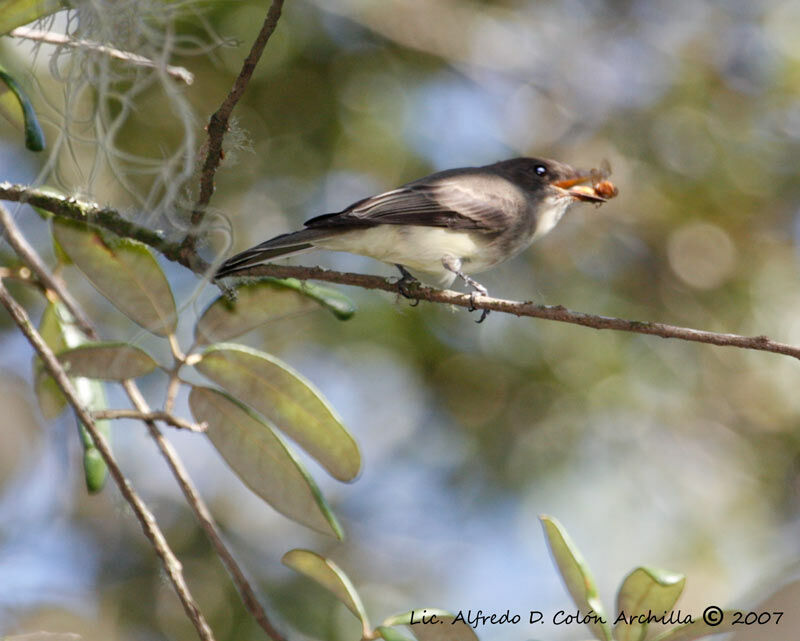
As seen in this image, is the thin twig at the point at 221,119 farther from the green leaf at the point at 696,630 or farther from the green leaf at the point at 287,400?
the green leaf at the point at 696,630

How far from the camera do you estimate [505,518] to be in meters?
4.15

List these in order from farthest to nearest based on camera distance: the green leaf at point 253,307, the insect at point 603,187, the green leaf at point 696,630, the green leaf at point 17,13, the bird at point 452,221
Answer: the insect at point 603,187, the bird at point 452,221, the green leaf at point 253,307, the green leaf at point 17,13, the green leaf at point 696,630

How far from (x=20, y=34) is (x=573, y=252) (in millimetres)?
2806

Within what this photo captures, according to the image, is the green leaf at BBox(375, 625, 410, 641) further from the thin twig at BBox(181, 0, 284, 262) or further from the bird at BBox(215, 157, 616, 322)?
the bird at BBox(215, 157, 616, 322)

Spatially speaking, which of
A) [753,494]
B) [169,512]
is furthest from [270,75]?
[753,494]

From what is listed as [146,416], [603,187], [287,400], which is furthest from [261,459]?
[603,187]

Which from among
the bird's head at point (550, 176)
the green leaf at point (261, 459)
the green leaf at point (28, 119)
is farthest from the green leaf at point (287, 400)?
the bird's head at point (550, 176)

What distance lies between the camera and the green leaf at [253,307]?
6.80 ft

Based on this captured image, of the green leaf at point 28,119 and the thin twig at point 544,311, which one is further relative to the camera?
the green leaf at point 28,119

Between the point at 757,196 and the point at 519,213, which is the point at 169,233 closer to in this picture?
the point at 519,213

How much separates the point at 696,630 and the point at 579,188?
85.2 inches

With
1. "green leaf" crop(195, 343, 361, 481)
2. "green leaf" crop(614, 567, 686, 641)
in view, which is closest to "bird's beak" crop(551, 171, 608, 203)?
"green leaf" crop(195, 343, 361, 481)

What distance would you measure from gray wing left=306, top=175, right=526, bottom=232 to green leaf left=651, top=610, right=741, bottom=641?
153cm

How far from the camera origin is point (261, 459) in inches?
77.4
